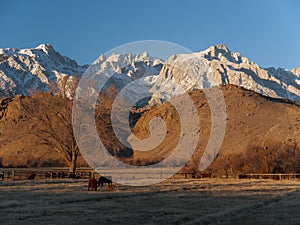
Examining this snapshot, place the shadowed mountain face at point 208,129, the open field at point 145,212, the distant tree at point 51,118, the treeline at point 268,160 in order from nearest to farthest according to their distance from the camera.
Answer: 1. the open field at point 145,212
2. the distant tree at point 51,118
3. the treeline at point 268,160
4. the shadowed mountain face at point 208,129

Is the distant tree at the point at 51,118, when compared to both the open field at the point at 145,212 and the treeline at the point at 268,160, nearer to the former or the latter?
the treeline at the point at 268,160

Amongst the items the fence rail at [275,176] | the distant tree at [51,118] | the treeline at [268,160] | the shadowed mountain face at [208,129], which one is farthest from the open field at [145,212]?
the shadowed mountain face at [208,129]

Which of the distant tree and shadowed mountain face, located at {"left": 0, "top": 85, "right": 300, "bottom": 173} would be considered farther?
shadowed mountain face, located at {"left": 0, "top": 85, "right": 300, "bottom": 173}

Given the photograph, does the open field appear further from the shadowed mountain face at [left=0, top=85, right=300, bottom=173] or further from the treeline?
the shadowed mountain face at [left=0, top=85, right=300, bottom=173]

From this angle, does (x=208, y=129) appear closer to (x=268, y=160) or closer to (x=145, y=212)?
(x=268, y=160)

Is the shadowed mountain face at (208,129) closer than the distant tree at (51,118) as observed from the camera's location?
No

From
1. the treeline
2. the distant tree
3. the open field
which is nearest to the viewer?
the open field

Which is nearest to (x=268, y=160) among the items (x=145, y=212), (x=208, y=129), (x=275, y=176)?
(x=275, y=176)

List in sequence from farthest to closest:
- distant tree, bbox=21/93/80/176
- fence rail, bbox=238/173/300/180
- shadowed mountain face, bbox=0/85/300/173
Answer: shadowed mountain face, bbox=0/85/300/173 → fence rail, bbox=238/173/300/180 → distant tree, bbox=21/93/80/176

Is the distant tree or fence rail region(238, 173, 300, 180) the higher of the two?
the distant tree

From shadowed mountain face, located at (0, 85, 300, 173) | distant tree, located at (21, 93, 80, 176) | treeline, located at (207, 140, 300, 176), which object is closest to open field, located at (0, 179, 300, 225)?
distant tree, located at (21, 93, 80, 176)

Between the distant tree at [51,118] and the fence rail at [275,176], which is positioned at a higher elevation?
the distant tree at [51,118]

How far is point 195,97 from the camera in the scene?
127625mm

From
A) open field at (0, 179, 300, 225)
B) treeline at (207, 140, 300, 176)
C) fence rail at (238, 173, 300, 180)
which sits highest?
treeline at (207, 140, 300, 176)
